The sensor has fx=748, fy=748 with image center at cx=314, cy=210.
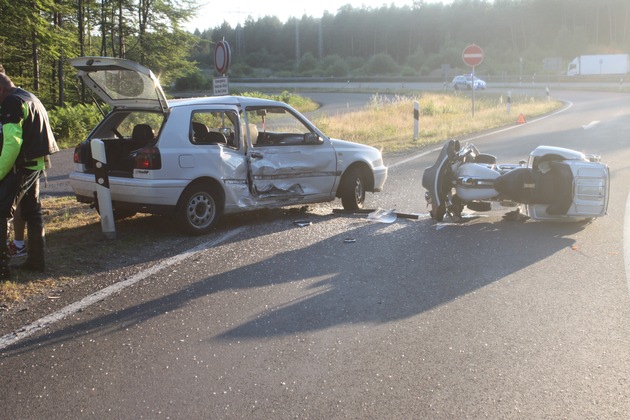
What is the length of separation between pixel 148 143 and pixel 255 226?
5.34ft

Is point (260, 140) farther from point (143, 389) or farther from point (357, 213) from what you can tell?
point (143, 389)

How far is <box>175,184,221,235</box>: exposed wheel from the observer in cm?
828

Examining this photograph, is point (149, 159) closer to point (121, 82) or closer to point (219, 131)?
point (121, 82)

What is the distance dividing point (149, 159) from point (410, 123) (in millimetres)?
Answer: 19465

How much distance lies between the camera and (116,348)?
15.8ft

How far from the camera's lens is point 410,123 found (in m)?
26.7

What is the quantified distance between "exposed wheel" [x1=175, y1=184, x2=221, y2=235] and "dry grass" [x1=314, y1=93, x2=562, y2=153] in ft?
34.5

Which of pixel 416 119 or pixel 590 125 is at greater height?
pixel 416 119

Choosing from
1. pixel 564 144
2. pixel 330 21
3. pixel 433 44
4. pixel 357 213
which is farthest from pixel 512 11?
pixel 357 213

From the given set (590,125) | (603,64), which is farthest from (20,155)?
(603,64)

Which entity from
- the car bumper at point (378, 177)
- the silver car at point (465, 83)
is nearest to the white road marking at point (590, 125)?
the car bumper at point (378, 177)

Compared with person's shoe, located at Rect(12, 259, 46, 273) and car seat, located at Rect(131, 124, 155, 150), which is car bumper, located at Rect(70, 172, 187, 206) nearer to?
car seat, located at Rect(131, 124, 155, 150)

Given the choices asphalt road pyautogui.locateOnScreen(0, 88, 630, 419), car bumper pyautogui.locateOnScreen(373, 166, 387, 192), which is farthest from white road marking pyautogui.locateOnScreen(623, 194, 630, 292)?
car bumper pyautogui.locateOnScreen(373, 166, 387, 192)

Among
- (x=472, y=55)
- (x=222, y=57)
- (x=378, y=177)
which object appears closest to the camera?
(x=378, y=177)
